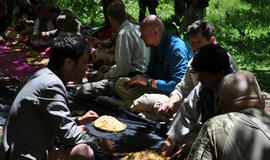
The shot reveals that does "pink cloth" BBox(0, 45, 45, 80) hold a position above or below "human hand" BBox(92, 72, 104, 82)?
below

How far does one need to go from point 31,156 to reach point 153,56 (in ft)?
7.36

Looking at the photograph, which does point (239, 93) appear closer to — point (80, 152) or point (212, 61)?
point (212, 61)

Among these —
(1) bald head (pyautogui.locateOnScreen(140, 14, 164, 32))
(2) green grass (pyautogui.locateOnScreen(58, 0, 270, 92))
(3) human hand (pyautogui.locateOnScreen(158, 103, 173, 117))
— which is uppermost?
(1) bald head (pyautogui.locateOnScreen(140, 14, 164, 32))

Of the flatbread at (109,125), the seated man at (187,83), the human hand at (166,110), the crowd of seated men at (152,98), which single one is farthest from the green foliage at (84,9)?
the human hand at (166,110)

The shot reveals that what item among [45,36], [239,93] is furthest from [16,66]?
[239,93]

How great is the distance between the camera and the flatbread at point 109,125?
335cm

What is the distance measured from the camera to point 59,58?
2084mm

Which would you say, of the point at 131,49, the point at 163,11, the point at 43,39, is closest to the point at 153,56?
the point at 131,49

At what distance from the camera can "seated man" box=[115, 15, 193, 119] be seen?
11.6 feet

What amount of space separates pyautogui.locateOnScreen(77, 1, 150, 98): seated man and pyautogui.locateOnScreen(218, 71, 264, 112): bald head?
9.09 feet

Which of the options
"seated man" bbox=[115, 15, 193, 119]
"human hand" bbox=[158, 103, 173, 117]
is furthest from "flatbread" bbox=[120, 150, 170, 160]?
"seated man" bbox=[115, 15, 193, 119]

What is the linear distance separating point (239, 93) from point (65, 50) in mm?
1143

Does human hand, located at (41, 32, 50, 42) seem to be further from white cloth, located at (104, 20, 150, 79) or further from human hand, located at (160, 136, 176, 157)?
human hand, located at (160, 136, 176, 157)

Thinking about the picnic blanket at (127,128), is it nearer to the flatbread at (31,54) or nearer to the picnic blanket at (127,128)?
the picnic blanket at (127,128)
